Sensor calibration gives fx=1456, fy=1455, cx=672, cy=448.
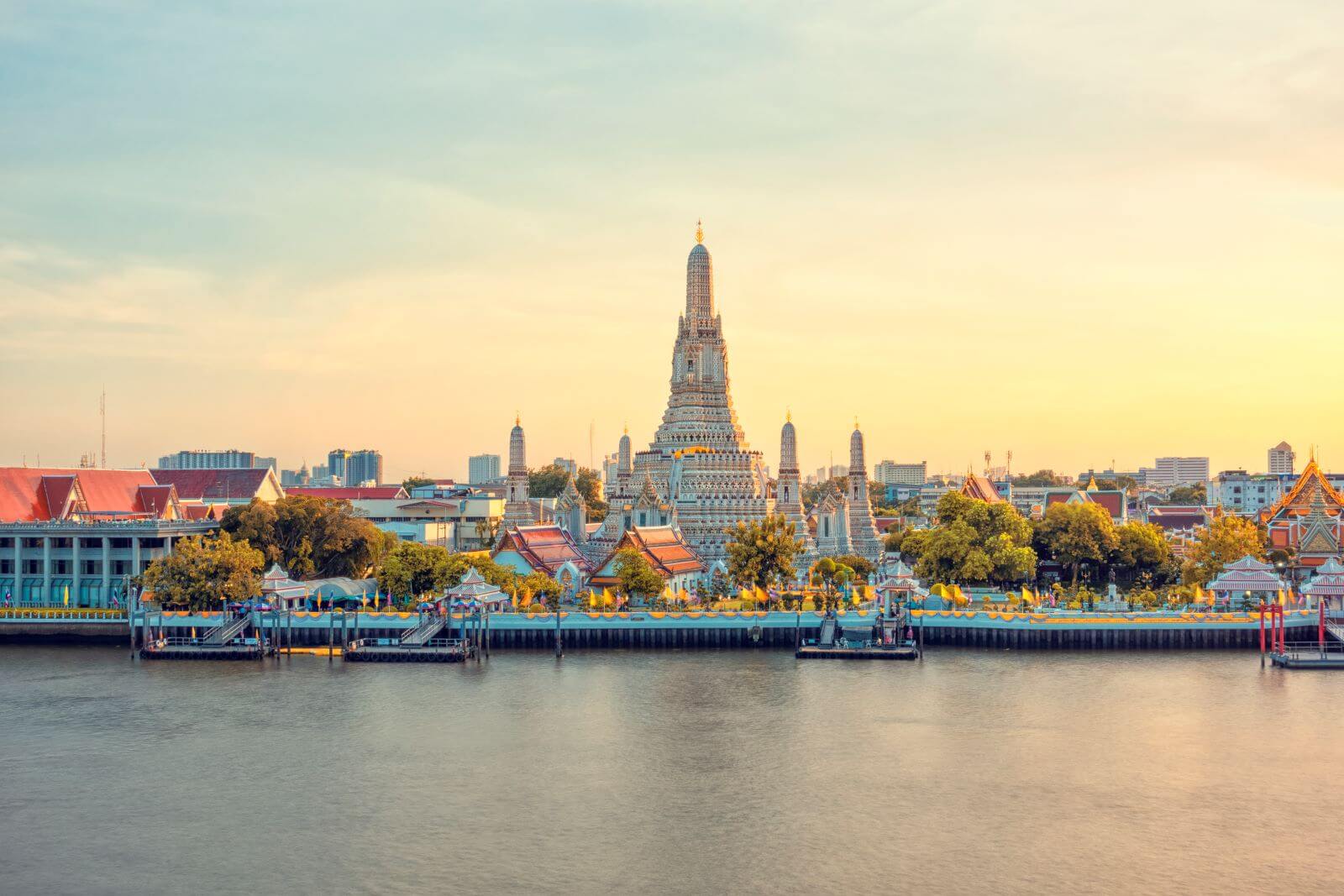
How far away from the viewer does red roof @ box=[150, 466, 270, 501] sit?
113 m

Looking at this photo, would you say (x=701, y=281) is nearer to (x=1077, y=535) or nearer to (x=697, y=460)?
(x=697, y=460)

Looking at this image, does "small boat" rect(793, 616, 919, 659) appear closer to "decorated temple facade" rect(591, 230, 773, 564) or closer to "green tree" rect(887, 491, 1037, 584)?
"green tree" rect(887, 491, 1037, 584)

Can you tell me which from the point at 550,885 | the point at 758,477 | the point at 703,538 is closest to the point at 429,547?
the point at 703,538

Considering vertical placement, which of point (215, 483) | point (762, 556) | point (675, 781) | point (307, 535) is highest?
point (215, 483)

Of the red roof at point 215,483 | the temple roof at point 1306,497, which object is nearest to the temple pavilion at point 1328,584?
the temple roof at point 1306,497

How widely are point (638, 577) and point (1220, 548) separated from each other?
32.7 m

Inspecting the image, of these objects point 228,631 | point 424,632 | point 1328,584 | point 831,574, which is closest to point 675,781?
point 424,632

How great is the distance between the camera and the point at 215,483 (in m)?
118

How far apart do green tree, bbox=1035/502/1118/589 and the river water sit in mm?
31314

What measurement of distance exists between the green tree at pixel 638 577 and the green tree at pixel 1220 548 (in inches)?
1188

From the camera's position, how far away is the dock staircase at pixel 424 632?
6900 cm

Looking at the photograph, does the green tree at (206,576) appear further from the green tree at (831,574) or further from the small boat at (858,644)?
the green tree at (831,574)

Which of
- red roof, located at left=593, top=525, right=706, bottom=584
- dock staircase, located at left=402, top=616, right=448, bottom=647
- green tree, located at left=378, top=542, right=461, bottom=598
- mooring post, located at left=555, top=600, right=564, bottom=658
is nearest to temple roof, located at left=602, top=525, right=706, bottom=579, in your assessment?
red roof, located at left=593, top=525, right=706, bottom=584

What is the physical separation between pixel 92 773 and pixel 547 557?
148 feet
